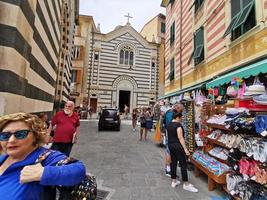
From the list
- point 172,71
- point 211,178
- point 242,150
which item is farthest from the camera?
point 172,71

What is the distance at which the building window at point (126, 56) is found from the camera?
2502 cm

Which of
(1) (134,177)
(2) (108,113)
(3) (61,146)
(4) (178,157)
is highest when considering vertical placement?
(2) (108,113)

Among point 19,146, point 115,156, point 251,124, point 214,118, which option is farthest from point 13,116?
point 115,156

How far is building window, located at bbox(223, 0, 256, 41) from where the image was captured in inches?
203

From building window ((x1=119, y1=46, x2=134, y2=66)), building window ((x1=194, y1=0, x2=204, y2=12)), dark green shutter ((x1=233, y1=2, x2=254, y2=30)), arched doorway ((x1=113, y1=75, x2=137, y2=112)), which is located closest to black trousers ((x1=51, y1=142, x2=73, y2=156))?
dark green shutter ((x1=233, y1=2, x2=254, y2=30))

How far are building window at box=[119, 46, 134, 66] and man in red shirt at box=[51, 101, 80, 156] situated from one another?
69.8 ft

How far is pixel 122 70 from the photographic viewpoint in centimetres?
2466

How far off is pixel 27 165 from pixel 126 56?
24.9 metres

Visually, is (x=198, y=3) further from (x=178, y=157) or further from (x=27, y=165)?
(x=27, y=165)

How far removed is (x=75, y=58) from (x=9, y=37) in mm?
21735

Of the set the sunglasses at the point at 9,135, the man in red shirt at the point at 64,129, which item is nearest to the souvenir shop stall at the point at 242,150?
the sunglasses at the point at 9,135

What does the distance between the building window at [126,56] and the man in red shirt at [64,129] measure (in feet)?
69.8

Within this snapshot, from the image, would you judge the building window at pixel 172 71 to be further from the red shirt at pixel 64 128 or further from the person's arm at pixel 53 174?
the person's arm at pixel 53 174

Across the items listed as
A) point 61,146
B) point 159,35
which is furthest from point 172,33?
point 159,35
